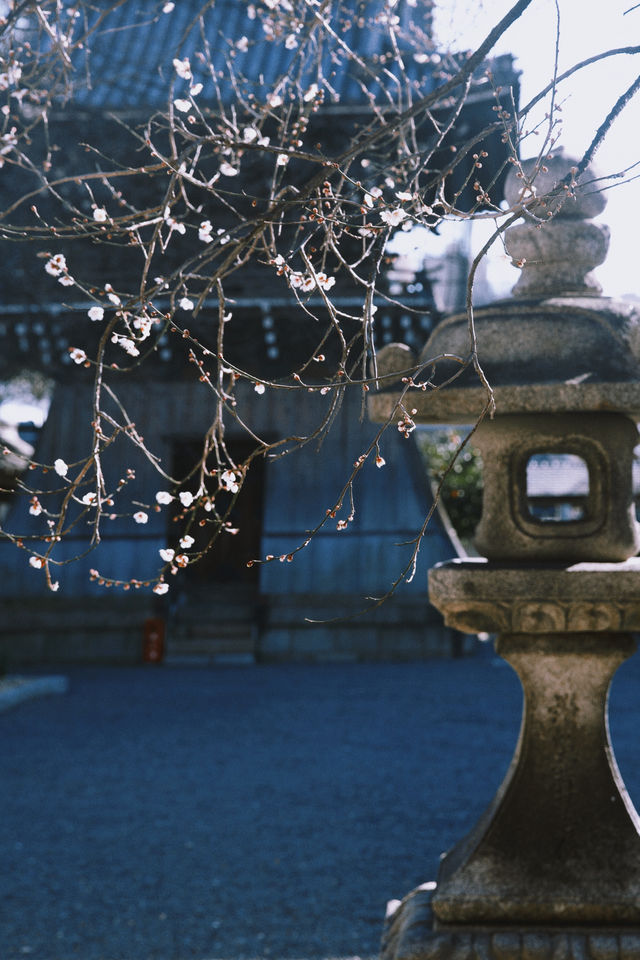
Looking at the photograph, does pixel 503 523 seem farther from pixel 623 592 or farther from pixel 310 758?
pixel 310 758

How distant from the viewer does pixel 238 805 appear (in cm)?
534

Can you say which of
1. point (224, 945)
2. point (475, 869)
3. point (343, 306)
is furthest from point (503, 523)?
point (343, 306)

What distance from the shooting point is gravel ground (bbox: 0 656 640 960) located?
146 inches

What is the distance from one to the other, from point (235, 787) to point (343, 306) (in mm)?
6282

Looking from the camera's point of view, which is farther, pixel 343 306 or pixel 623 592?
pixel 343 306

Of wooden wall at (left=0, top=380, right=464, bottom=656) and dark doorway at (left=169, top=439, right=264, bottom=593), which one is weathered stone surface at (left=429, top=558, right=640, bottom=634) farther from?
dark doorway at (left=169, top=439, right=264, bottom=593)

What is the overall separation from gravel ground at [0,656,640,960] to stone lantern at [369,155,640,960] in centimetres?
101

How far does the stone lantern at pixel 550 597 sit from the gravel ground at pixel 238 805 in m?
1.01

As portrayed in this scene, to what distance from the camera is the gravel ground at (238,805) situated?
3697 mm

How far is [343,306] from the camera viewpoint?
10562mm

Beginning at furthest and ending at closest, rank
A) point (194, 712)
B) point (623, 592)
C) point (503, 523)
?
point (194, 712), point (503, 523), point (623, 592)

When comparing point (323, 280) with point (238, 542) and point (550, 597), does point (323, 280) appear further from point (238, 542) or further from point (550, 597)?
point (238, 542)

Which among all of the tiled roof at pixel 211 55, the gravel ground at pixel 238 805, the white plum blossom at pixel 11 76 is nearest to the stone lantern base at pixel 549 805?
the gravel ground at pixel 238 805

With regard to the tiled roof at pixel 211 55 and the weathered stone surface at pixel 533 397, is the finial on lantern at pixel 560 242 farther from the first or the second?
the tiled roof at pixel 211 55
